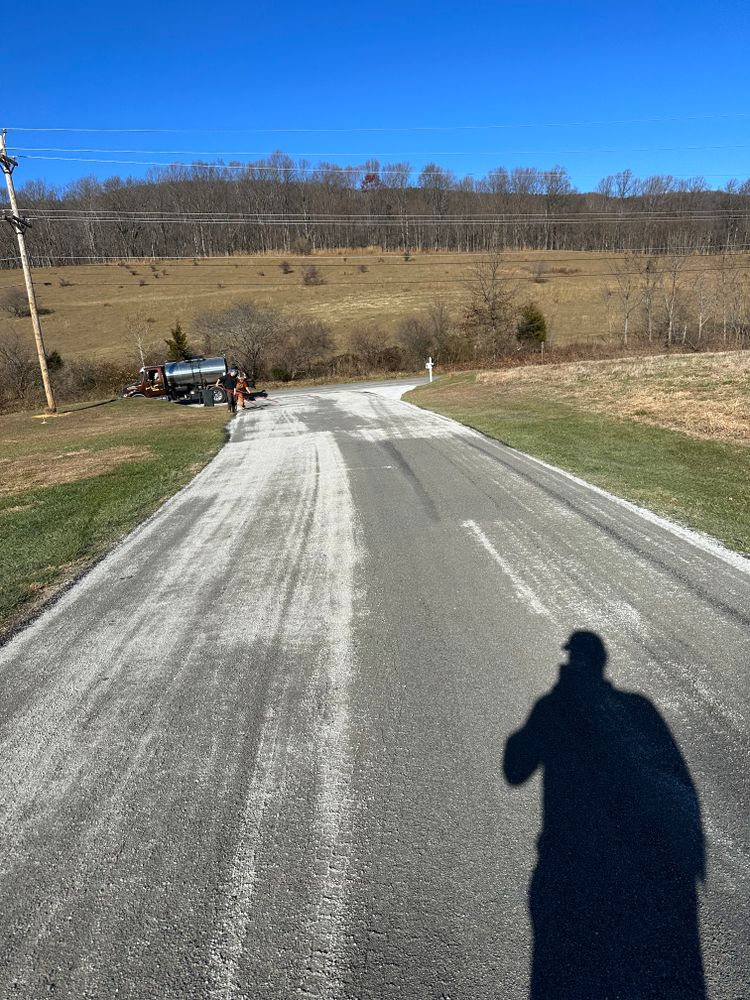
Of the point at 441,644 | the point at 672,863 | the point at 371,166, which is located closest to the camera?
the point at 672,863

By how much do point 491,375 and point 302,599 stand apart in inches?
1003

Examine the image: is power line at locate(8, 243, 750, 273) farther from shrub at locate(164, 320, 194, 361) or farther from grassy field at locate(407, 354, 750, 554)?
grassy field at locate(407, 354, 750, 554)

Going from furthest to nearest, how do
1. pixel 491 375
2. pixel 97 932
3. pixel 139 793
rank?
pixel 491 375
pixel 139 793
pixel 97 932

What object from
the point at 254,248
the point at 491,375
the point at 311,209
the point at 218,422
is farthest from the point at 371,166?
the point at 218,422

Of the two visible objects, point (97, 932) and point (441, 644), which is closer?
point (97, 932)

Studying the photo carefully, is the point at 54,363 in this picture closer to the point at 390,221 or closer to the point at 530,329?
the point at 530,329

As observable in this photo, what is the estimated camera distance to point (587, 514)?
21.7 feet

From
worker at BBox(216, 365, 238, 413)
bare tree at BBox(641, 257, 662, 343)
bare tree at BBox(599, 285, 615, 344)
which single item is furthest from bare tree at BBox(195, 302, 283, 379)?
bare tree at BBox(599, 285, 615, 344)

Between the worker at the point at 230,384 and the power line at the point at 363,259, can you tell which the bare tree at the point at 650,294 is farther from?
the worker at the point at 230,384

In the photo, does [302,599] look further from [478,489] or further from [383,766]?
[478,489]

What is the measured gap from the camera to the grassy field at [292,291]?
55.8 m

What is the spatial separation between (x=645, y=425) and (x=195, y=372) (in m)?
23.9

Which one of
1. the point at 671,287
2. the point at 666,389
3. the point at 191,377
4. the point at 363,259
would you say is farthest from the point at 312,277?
the point at 666,389

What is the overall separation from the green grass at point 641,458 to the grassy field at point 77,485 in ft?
22.5
